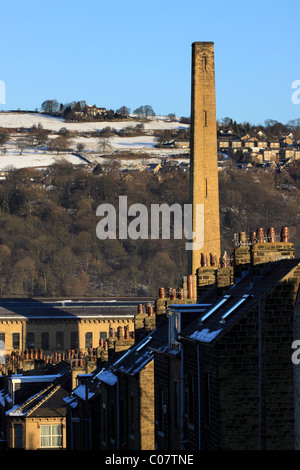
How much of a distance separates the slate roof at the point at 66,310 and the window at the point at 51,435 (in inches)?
2474

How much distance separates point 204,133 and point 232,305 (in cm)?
6761

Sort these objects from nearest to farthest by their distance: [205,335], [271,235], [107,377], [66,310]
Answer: [205,335]
[271,235]
[107,377]
[66,310]

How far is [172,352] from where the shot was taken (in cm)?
2797

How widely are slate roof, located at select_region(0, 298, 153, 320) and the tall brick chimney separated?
21.3 meters

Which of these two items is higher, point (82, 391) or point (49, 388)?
point (82, 391)

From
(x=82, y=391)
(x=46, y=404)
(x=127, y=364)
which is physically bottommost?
(x=46, y=404)

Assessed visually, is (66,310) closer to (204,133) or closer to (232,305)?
(204,133)

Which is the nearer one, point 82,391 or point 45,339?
point 82,391

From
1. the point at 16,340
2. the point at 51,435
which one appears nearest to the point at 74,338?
the point at 16,340

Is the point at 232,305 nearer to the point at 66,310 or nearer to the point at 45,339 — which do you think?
the point at 45,339

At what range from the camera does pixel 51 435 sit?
4559 centimetres

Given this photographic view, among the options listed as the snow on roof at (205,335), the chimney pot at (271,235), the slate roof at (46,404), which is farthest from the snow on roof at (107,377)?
the snow on roof at (205,335)

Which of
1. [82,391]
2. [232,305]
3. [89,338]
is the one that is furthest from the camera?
[89,338]
